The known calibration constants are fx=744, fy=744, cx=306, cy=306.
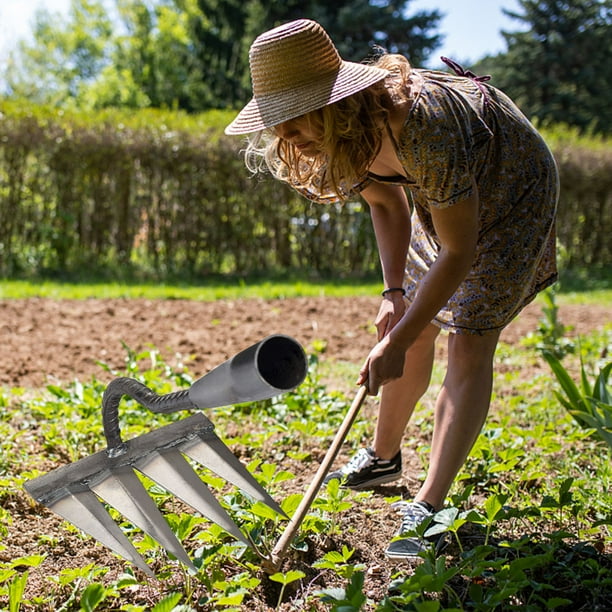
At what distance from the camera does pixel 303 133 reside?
177cm

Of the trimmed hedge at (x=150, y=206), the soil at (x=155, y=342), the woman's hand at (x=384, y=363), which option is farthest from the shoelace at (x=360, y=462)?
the trimmed hedge at (x=150, y=206)

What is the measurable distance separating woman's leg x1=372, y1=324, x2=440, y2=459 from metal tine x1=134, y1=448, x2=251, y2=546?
0.79 meters

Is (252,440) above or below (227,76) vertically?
below

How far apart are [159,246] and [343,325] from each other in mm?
3368

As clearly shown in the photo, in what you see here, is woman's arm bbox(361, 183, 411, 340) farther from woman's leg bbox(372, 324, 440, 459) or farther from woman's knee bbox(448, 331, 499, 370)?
woman's knee bbox(448, 331, 499, 370)

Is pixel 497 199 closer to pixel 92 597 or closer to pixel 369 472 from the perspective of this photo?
pixel 369 472

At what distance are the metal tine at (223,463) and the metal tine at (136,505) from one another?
142mm

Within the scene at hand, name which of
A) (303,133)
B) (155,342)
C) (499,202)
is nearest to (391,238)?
(499,202)

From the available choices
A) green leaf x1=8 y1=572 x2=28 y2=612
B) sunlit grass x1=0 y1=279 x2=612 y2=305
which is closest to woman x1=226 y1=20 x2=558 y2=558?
green leaf x1=8 y1=572 x2=28 y2=612

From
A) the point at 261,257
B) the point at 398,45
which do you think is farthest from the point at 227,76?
the point at 261,257

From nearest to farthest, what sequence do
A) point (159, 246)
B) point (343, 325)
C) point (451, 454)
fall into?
point (451, 454), point (343, 325), point (159, 246)

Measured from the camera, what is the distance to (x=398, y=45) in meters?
21.3

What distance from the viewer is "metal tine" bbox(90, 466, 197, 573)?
5.53 ft

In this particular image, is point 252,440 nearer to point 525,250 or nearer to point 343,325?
point 525,250
